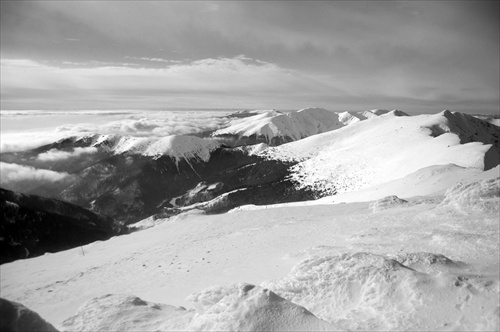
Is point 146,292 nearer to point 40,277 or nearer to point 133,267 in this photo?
point 133,267

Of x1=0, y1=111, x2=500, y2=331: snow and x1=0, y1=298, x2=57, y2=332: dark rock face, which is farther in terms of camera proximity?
x1=0, y1=111, x2=500, y2=331: snow

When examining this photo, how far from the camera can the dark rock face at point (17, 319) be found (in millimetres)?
5086

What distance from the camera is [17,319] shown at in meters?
5.16

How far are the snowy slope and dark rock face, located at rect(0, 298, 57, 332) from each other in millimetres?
55069

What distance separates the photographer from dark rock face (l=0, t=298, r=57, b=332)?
5.09 meters

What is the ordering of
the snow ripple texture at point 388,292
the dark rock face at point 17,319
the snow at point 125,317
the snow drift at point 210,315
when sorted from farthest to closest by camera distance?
the snow at point 125,317 < the snow ripple texture at point 388,292 < the snow drift at point 210,315 < the dark rock face at point 17,319

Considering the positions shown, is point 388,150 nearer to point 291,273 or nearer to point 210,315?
point 291,273

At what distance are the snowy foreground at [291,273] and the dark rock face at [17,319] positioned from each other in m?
2.50

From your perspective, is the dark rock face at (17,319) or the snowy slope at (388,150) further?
the snowy slope at (388,150)

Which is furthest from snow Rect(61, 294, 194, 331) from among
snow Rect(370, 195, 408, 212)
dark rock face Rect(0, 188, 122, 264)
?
dark rock face Rect(0, 188, 122, 264)

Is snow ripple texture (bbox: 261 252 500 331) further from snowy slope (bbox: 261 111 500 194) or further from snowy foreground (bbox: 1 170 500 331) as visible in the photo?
snowy slope (bbox: 261 111 500 194)

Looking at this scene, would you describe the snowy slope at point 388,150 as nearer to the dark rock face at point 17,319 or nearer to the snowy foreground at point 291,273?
the snowy foreground at point 291,273

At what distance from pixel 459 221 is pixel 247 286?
13451 millimetres

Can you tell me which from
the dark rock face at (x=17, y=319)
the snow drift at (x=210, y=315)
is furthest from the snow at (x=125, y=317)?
the dark rock face at (x=17, y=319)
